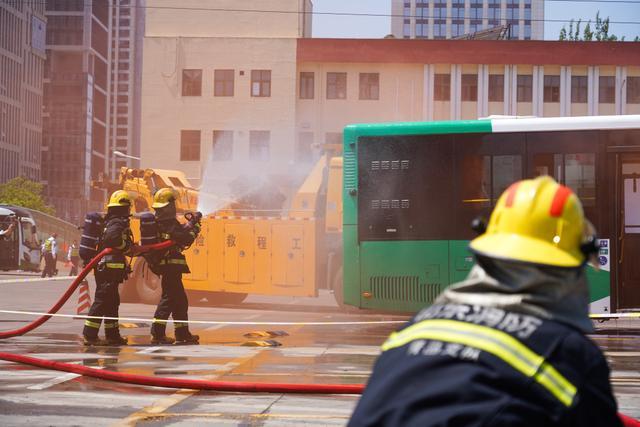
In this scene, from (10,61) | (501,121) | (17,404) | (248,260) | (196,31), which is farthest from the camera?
(10,61)

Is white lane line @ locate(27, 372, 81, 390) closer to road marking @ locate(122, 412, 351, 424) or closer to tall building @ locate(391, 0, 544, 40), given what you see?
road marking @ locate(122, 412, 351, 424)

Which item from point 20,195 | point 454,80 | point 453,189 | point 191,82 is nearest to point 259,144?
point 191,82

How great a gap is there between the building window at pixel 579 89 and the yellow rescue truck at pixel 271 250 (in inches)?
1285

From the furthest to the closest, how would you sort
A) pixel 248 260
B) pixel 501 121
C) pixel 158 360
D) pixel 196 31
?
pixel 196 31
pixel 248 260
pixel 501 121
pixel 158 360

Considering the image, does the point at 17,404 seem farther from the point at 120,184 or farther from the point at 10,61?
the point at 10,61

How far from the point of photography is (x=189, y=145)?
47500 mm

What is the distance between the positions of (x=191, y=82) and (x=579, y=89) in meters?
20.1

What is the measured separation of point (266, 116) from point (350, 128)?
3335 centimetres

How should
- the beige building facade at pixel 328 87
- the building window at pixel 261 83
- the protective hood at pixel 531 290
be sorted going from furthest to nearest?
the building window at pixel 261 83
the beige building facade at pixel 328 87
the protective hood at pixel 531 290

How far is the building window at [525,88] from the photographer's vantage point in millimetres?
50750

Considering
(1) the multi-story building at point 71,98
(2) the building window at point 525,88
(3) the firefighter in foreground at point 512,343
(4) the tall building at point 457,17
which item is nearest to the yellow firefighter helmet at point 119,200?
(3) the firefighter in foreground at point 512,343

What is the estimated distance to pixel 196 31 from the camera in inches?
1880

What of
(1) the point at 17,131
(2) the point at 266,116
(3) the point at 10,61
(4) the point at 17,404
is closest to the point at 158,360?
(4) the point at 17,404

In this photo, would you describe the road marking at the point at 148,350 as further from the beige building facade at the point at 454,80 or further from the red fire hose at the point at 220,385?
the beige building facade at the point at 454,80
